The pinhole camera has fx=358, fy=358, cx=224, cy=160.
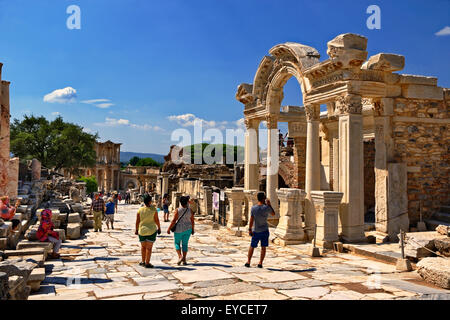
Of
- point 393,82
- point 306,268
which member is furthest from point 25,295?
point 393,82

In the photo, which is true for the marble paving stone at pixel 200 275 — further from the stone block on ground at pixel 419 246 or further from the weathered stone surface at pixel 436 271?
the stone block on ground at pixel 419 246

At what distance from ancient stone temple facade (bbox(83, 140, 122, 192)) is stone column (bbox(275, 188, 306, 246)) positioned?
70.0 m

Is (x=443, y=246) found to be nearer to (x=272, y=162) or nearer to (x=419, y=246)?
(x=419, y=246)

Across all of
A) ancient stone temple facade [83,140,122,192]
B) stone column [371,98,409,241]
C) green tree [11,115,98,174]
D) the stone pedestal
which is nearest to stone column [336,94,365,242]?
stone column [371,98,409,241]

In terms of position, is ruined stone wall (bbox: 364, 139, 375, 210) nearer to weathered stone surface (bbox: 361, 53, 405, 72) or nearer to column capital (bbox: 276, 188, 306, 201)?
weathered stone surface (bbox: 361, 53, 405, 72)

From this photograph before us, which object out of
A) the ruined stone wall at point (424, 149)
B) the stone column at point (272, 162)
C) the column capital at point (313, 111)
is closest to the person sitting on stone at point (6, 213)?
the stone column at point (272, 162)

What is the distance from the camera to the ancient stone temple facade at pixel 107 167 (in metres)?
75.8

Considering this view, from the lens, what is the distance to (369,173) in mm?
15461

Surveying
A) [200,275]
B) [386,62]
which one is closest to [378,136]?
[386,62]

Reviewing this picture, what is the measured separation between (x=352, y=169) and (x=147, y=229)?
583 centimetres

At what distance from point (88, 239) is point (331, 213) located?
753 cm

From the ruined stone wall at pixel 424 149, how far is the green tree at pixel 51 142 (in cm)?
3785

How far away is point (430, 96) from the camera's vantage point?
10.4m

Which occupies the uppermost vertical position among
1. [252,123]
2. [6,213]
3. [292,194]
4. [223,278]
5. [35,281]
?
[252,123]
